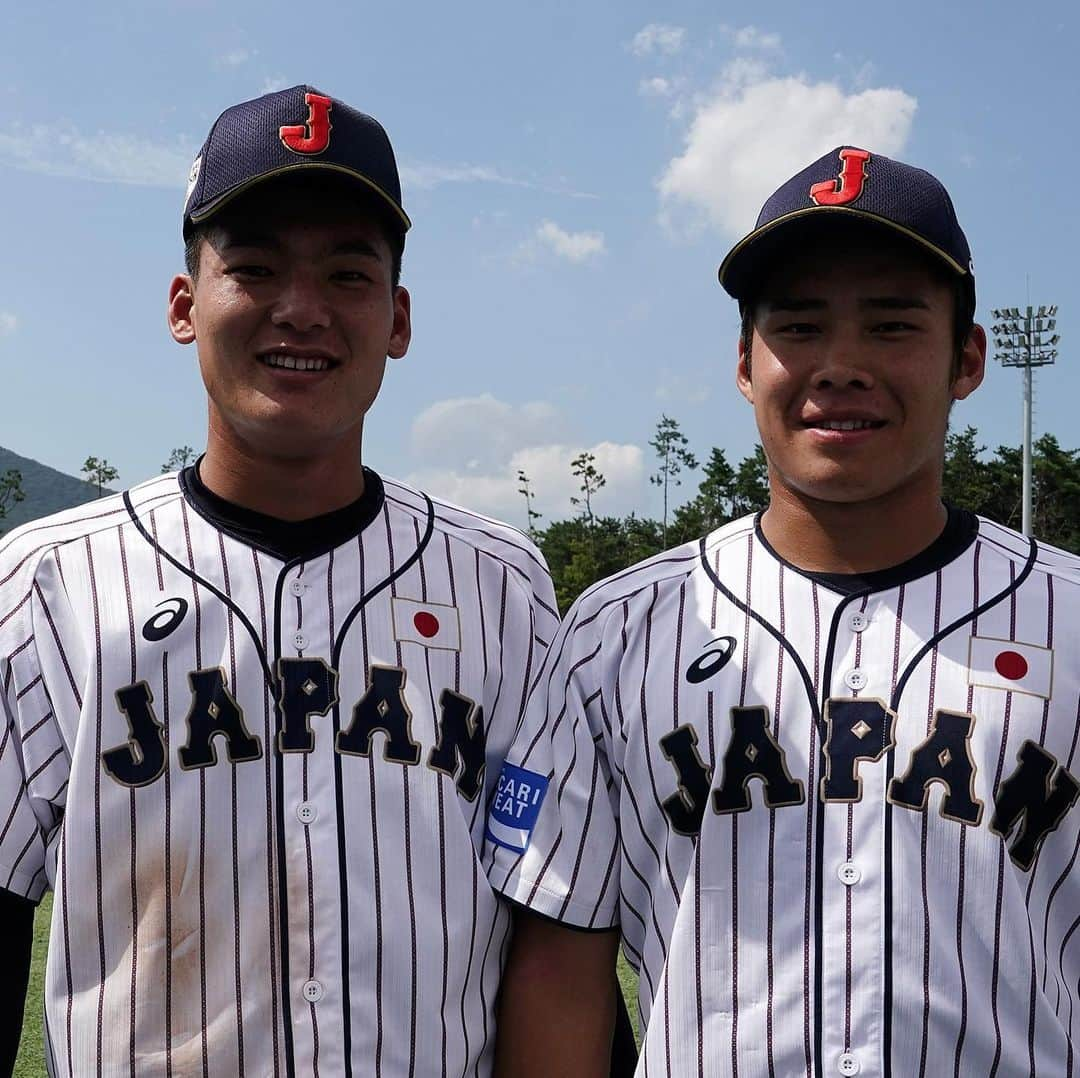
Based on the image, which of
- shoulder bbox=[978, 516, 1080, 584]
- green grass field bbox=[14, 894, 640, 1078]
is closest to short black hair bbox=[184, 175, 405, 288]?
shoulder bbox=[978, 516, 1080, 584]

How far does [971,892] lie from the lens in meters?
1.82

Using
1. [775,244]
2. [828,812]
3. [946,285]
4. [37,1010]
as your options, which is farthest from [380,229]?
[37,1010]

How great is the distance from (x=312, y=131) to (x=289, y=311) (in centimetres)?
34

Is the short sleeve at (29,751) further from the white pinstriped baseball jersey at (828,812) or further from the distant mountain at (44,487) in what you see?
the distant mountain at (44,487)

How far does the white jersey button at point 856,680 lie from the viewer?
1932 mm

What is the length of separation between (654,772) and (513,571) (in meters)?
0.52

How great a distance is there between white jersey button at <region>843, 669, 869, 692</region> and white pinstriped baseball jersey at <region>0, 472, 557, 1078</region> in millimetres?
661

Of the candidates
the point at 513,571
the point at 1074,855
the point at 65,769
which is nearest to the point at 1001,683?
the point at 1074,855

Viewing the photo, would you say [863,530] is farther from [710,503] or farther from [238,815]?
[710,503]

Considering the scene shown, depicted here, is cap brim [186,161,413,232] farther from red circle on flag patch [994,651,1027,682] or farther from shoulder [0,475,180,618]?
red circle on flag patch [994,651,1027,682]

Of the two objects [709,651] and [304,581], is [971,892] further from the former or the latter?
[304,581]

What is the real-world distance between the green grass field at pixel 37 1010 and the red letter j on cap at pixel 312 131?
2.87 metres

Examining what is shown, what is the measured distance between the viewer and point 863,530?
2043 millimetres

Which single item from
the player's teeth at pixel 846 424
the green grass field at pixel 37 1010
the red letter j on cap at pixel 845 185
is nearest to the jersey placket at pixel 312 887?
the player's teeth at pixel 846 424
